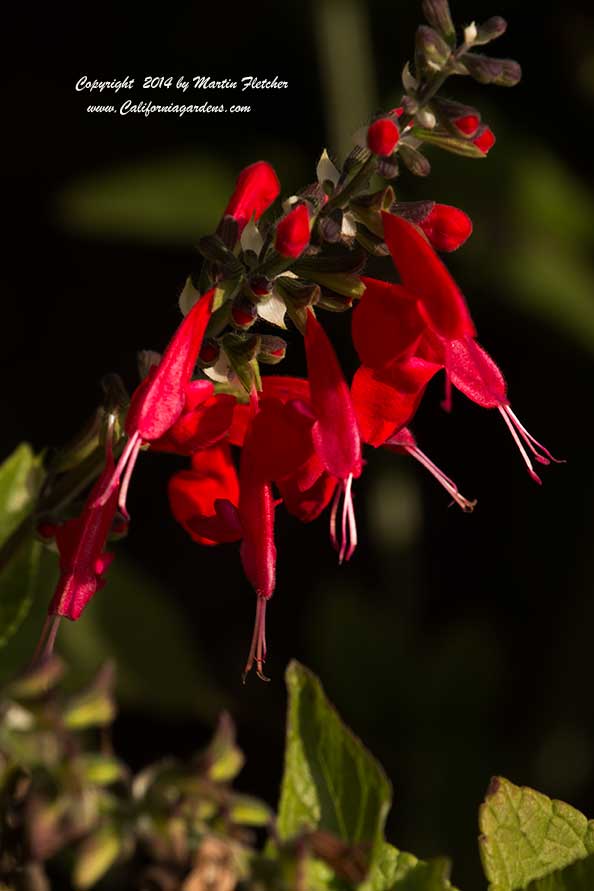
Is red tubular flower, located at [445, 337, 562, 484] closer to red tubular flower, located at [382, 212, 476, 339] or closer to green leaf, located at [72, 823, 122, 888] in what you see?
red tubular flower, located at [382, 212, 476, 339]

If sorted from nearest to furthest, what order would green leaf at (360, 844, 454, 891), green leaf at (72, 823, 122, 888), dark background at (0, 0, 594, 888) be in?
green leaf at (72, 823, 122, 888), green leaf at (360, 844, 454, 891), dark background at (0, 0, 594, 888)

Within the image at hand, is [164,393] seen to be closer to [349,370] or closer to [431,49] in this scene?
[431,49]

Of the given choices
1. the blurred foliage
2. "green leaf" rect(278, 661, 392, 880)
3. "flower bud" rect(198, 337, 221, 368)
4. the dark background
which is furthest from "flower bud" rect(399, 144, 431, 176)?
the dark background

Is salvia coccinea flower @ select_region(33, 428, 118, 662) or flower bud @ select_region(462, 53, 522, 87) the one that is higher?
flower bud @ select_region(462, 53, 522, 87)

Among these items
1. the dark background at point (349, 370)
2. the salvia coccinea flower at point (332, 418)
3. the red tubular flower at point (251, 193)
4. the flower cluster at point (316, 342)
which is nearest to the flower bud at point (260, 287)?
the flower cluster at point (316, 342)

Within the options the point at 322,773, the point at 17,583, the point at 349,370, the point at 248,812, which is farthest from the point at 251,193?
the point at 349,370

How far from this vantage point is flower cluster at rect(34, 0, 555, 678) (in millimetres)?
1675

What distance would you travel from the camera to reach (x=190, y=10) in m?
4.67

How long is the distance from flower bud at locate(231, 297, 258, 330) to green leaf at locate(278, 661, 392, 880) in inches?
21.2

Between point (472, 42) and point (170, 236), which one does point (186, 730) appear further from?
point (472, 42)

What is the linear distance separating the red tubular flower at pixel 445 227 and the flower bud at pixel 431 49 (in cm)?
19

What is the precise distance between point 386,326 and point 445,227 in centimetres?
20

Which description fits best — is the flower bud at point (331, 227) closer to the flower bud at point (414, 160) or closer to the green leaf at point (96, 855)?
the flower bud at point (414, 160)

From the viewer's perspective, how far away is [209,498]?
1.92 metres
